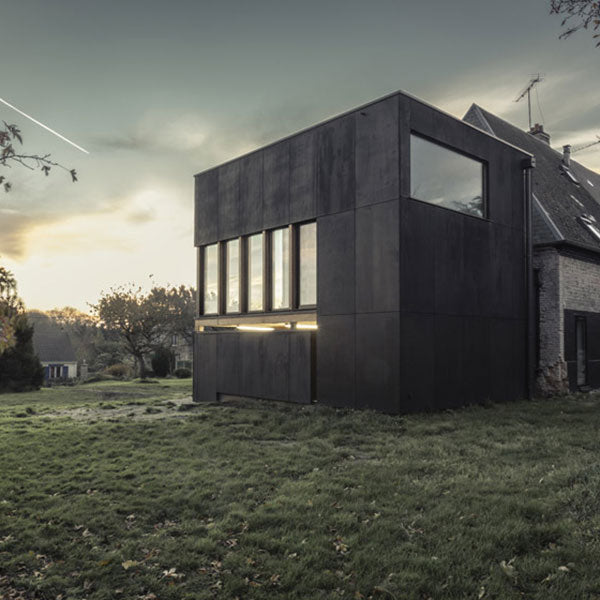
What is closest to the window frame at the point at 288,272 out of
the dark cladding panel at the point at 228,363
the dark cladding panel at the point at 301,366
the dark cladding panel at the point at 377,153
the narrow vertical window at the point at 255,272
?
the narrow vertical window at the point at 255,272

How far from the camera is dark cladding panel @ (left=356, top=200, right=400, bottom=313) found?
36.4 feet

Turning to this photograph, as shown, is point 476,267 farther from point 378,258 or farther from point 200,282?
point 200,282

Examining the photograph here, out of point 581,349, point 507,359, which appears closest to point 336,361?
point 507,359

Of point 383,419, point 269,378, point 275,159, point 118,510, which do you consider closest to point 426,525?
point 118,510

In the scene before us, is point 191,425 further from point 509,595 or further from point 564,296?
point 564,296

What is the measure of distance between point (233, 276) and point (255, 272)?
112 centimetres

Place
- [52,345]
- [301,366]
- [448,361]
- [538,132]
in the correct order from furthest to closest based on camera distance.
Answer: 1. [52,345]
2. [538,132]
3. [301,366]
4. [448,361]

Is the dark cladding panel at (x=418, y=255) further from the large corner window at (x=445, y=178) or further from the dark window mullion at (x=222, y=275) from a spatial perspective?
the dark window mullion at (x=222, y=275)

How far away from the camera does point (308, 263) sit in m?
13.4

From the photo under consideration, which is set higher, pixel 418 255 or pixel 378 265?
pixel 418 255

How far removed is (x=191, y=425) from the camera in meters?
A: 11.0

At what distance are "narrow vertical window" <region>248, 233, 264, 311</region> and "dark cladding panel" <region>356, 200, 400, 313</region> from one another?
3.80 m

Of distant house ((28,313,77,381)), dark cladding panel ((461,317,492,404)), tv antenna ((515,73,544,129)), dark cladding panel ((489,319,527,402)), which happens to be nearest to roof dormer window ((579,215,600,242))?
dark cladding panel ((489,319,527,402))

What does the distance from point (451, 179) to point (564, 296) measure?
5.75 metres
